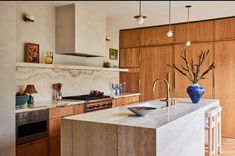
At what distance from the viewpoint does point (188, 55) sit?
16.4ft

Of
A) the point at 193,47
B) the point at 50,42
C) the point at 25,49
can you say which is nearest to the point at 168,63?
the point at 193,47

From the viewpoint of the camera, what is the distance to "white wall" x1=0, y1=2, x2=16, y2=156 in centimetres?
245

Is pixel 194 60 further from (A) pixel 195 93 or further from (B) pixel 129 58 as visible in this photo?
(A) pixel 195 93

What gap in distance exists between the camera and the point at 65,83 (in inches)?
164

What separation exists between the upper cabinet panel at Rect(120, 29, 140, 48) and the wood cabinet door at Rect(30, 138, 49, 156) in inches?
136

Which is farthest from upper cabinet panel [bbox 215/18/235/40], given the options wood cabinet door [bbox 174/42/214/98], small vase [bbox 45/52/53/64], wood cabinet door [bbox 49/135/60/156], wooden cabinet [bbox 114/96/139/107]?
wood cabinet door [bbox 49/135/60/156]

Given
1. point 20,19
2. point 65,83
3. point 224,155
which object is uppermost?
point 20,19

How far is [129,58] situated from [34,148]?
350 centimetres

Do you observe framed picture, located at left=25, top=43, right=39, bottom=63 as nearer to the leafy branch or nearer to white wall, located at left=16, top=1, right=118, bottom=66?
white wall, located at left=16, top=1, right=118, bottom=66

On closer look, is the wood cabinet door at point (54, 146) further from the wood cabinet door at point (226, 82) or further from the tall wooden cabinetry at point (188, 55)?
the wood cabinet door at point (226, 82)

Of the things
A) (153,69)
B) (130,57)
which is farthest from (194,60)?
(130,57)

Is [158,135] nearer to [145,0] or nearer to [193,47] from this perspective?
[145,0]

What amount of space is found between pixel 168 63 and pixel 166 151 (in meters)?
3.70

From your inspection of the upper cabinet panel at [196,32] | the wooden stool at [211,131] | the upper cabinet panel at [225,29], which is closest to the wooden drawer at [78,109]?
the wooden stool at [211,131]
